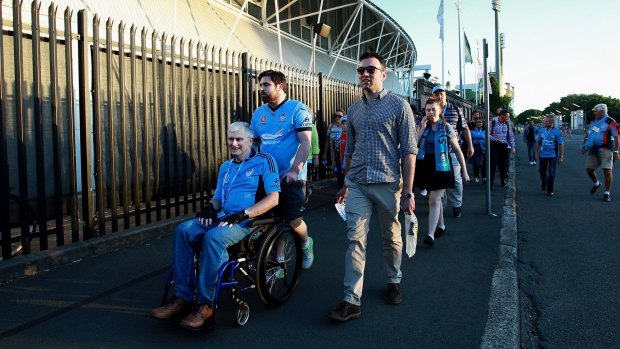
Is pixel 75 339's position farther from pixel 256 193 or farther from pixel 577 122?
pixel 577 122

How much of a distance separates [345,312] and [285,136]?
1696 millimetres

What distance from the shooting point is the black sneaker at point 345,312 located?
375 cm

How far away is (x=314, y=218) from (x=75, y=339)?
199 inches

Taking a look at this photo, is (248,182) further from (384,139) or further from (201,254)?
(384,139)

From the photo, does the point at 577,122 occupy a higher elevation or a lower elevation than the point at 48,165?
higher

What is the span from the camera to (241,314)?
3682mm

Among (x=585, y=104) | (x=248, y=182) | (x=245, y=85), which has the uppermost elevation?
(x=585, y=104)

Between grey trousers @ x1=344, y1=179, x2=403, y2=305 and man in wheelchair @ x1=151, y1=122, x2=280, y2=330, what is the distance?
24.5 inches

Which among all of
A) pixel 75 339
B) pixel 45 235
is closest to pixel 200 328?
pixel 75 339

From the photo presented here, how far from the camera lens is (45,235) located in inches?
210

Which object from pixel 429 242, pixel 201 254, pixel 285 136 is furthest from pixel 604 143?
pixel 201 254

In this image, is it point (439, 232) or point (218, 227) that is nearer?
point (218, 227)

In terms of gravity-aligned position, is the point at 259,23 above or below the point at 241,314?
above

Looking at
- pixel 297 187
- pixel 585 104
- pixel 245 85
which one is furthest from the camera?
pixel 585 104
